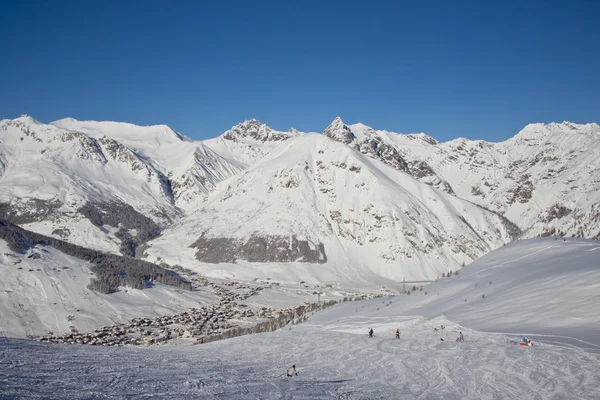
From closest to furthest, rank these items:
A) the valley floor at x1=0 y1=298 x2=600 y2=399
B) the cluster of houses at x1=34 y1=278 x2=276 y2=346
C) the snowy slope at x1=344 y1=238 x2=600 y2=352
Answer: the valley floor at x1=0 y1=298 x2=600 y2=399
the snowy slope at x1=344 y1=238 x2=600 y2=352
the cluster of houses at x1=34 y1=278 x2=276 y2=346

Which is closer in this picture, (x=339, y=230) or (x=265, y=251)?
(x=265, y=251)

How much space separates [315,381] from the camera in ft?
83.4

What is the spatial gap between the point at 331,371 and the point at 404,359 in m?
4.65

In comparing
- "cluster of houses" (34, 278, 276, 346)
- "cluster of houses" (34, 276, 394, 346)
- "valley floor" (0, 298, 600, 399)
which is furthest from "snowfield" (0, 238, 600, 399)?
"cluster of houses" (34, 278, 276, 346)

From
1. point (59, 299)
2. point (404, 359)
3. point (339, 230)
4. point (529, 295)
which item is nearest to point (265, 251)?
point (339, 230)

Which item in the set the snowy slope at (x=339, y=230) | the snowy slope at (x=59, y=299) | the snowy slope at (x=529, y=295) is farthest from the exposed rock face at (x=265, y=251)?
the snowy slope at (x=529, y=295)

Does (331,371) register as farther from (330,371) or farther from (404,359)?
(404,359)

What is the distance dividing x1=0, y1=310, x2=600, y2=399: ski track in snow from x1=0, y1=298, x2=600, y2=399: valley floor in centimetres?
5

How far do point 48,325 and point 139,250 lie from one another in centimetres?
10151

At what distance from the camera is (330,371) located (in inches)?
1115

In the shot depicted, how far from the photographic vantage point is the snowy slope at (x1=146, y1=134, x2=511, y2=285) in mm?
160250

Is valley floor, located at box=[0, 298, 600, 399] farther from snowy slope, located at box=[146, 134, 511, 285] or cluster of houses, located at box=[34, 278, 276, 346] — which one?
snowy slope, located at box=[146, 134, 511, 285]

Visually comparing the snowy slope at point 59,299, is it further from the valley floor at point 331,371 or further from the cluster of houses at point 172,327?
the valley floor at point 331,371

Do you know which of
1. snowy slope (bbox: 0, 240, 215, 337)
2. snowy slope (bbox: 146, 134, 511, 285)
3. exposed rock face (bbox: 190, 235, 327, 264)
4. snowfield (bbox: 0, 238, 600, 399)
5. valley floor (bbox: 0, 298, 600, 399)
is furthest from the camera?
exposed rock face (bbox: 190, 235, 327, 264)
